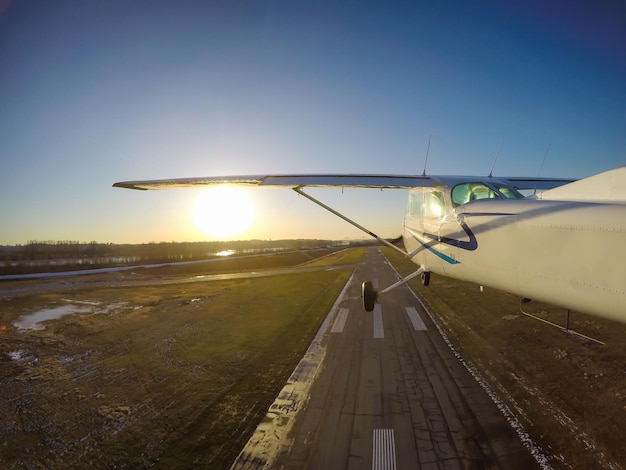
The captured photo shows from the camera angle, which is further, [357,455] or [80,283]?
[80,283]

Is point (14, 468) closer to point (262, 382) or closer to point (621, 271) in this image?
point (262, 382)

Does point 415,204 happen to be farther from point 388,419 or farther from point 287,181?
point 388,419

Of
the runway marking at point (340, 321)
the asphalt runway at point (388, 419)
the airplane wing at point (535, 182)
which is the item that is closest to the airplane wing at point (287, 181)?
the airplane wing at point (535, 182)

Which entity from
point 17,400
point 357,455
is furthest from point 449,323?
point 17,400

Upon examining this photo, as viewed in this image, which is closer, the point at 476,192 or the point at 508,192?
the point at 508,192

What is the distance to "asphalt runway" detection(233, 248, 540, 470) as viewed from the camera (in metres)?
5.70

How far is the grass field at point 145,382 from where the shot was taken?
6363 mm

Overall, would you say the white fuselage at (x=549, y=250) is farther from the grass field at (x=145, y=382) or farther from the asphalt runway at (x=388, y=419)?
the grass field at (x=145, y=382)

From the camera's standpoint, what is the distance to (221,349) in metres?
12.1

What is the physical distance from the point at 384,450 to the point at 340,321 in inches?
384

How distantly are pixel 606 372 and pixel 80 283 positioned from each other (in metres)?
41.3

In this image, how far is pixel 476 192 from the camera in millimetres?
6445

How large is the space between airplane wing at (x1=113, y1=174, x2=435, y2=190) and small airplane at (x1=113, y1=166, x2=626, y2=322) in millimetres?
54

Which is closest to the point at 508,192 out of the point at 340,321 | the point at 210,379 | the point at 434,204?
the point at 434,204
